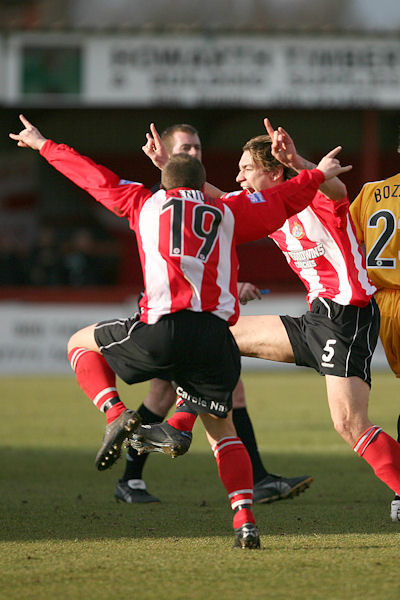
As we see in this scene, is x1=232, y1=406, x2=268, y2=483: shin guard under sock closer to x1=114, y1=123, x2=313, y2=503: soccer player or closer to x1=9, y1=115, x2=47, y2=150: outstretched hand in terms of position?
x1=114, y1=123, x2=313, y2=503: soccer player

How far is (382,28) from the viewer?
742 inches

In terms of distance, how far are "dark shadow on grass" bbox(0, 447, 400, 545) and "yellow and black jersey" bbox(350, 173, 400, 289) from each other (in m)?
1.30

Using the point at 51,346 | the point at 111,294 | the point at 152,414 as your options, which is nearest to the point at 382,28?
the point at 111,294

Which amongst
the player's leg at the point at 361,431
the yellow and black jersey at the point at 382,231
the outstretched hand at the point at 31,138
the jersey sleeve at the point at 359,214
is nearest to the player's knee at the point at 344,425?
the player's leg at the point at 361,431

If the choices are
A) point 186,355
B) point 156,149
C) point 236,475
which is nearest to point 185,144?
point 156,149

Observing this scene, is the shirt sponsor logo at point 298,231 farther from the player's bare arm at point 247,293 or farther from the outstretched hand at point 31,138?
the outstretched hand at point 31,138

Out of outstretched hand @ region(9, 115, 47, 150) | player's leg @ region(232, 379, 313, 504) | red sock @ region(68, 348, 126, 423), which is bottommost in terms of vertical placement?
player's leg @ region(232, 379, 313, 504)

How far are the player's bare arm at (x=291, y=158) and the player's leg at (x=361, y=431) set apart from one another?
908 millimetres

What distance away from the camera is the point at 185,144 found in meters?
6.77

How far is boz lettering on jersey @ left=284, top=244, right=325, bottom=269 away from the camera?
541 cm

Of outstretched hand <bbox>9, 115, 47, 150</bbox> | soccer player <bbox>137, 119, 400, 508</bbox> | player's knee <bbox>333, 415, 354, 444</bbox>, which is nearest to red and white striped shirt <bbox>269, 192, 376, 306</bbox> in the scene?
soccer player <bbox>137, 119, 400, 508</bbox>

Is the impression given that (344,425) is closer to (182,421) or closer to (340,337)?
(340,337)

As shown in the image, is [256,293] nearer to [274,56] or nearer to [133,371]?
[133,371]

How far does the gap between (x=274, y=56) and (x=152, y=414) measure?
13626 mm
